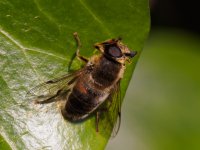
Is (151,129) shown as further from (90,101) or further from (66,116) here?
(66,116)

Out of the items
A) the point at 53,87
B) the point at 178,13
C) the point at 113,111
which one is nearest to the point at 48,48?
the point at 53,87

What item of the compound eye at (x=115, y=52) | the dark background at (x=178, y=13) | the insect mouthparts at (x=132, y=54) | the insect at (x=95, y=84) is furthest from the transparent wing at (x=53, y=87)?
the dark background at (x=178, y=13)

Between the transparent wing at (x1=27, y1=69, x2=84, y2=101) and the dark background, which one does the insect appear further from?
the dark background

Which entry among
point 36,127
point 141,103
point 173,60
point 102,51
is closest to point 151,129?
point 141,103

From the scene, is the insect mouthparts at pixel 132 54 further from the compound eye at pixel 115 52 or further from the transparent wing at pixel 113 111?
the transparent wing at pixel 113 111

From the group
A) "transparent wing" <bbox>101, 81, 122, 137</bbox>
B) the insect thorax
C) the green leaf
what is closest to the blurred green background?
"transparent wing" <bbox>101, 81, 122, 137</bbox>
